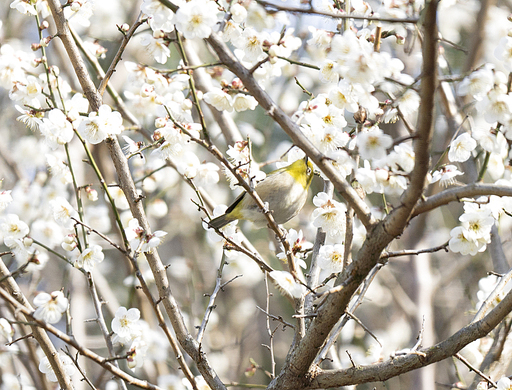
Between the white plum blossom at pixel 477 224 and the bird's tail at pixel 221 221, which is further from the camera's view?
the bird's tail at pixel 221 221

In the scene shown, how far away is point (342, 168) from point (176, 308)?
993mm

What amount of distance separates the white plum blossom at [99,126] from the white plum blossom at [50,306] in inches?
26.5

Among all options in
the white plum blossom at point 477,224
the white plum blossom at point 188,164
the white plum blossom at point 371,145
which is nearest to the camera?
the white plum blossom at point 371,145

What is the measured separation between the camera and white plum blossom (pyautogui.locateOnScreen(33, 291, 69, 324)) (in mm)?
1767

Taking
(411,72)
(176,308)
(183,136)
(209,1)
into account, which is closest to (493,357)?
(176,308)

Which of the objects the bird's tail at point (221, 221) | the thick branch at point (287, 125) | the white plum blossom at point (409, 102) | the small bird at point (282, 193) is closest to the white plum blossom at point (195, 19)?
the thick branch at point (287, 125)

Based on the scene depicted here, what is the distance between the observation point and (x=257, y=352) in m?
7.29

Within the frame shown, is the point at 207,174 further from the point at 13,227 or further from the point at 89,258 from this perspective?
the point at 13,227

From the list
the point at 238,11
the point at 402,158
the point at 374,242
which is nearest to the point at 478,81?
the point at 402,158

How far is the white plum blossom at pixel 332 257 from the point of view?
2.48 metres

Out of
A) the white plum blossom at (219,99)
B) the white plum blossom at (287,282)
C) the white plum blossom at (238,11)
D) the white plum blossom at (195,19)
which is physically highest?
the white plum blossom at (238,11)

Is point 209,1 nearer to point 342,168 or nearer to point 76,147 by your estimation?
point 342,168

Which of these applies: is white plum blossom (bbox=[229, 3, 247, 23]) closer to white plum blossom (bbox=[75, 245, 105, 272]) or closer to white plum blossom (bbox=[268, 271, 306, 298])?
white plum blossom (bbox=[268, 271, 306, 298])

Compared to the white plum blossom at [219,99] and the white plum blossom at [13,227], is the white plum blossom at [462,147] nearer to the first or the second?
the white plum blossom at [219,99]
